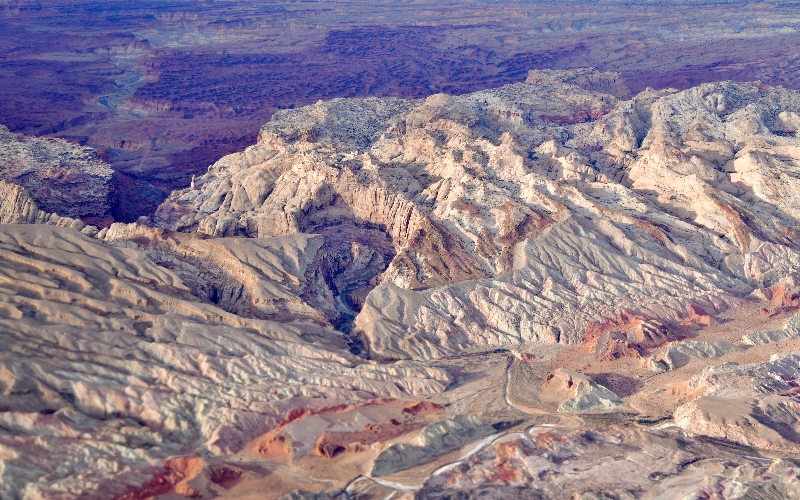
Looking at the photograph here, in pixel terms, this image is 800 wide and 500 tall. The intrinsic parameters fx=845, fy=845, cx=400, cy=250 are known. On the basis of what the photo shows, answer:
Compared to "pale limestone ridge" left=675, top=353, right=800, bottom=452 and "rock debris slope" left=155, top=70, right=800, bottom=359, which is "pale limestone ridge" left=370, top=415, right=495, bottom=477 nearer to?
"rock debris slope" left=155, top=70, right=800, bottom=359

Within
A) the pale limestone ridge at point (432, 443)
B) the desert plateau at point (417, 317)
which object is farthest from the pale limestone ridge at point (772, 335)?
the pale limestone ridge at point (432, 443)

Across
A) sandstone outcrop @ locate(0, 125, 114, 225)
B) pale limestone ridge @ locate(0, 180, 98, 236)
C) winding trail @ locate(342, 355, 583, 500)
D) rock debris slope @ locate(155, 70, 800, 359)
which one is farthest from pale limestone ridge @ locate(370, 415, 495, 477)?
sandstone outcrop @ locate(0, 125, 114, 225)

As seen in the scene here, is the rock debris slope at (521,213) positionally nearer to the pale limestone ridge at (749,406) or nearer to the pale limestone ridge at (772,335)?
the pale limestone ridge at (772,335)

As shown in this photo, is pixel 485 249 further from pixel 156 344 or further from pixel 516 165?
pixel 156 344

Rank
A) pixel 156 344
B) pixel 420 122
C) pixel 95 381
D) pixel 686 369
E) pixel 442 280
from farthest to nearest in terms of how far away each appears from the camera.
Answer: pixel 420 122
pixel 442 280
pixel 686 369
pixel 156 344
pixel 95 381

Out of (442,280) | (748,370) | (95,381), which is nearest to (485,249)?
(442,280)

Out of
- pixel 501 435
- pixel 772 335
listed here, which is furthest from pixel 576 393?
pixel 772 335
